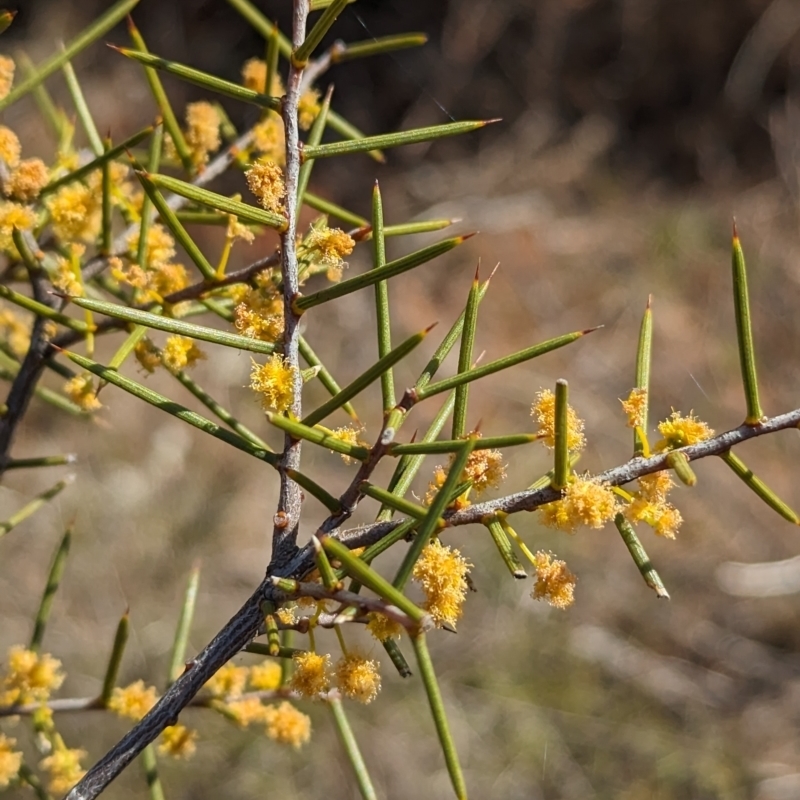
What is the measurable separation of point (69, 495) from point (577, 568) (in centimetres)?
214

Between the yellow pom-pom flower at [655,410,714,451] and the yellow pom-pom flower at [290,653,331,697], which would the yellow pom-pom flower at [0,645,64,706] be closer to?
the yellow pom-pom flower at [290,653,331,697]

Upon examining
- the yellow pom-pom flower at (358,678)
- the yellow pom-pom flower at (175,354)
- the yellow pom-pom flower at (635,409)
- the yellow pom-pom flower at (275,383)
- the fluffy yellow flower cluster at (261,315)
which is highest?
the yellow pom-pom flower at (175,354)

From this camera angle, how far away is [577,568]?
114 inches

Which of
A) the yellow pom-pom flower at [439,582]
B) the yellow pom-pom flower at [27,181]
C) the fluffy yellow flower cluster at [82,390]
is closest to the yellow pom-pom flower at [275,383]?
the yellow pom-pom flower at [439,582]

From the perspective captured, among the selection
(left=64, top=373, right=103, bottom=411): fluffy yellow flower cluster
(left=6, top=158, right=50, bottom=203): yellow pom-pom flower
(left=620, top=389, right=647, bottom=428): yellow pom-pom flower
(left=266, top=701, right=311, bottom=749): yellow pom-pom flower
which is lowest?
(left=266, top=701, right=311, bottom=749): yellow pom-pom flower

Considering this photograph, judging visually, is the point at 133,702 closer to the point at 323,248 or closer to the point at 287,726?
the point at 287,726

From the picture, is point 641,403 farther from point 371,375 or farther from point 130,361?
point 130,361

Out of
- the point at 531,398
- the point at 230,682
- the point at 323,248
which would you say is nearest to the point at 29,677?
the point at 230,682

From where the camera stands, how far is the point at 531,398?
3271 mm

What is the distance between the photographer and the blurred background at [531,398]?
2.48 meters

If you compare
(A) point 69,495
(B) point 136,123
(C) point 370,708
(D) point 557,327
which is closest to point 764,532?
(D) point 557,327

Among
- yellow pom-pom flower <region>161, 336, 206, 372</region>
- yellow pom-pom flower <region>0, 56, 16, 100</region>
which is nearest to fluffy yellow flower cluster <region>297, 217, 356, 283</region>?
yellow pom-pom flower <region>161, 336, 206, 372</region>

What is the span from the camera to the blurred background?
8.15 ft

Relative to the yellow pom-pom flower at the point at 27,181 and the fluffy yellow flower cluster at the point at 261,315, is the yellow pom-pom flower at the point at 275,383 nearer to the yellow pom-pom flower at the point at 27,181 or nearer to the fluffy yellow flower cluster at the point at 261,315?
the fluffy yellow flower cluster at the point at 261,315
